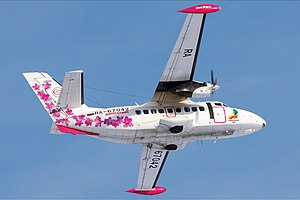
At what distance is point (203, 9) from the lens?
53.8 m

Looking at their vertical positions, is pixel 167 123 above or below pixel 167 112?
below

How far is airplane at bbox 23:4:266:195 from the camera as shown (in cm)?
5516

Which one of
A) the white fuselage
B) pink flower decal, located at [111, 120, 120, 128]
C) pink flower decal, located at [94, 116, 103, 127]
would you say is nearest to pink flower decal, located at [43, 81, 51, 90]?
the white fuselage

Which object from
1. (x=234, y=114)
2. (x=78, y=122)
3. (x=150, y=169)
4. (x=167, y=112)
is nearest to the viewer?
(x=78, y=122)

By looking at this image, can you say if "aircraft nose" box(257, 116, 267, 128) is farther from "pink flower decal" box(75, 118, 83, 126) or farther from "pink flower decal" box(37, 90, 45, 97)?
"pink flower decal" box(37, 90, 45, 97)

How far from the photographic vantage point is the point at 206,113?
59.3 metres

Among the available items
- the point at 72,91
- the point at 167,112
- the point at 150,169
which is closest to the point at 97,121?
the point at 72,91

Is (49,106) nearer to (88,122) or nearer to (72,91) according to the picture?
(72,91)

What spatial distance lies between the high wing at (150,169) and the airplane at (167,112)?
59.3 inches

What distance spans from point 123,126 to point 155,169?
8336 millimetres

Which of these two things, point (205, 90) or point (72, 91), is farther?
point (205, 90)

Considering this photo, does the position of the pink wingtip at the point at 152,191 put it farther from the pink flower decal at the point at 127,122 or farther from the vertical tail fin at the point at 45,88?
the vertical tail fin at the point at 45,88

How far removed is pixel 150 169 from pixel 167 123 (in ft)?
26.0

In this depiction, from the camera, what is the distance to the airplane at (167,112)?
181 ft
